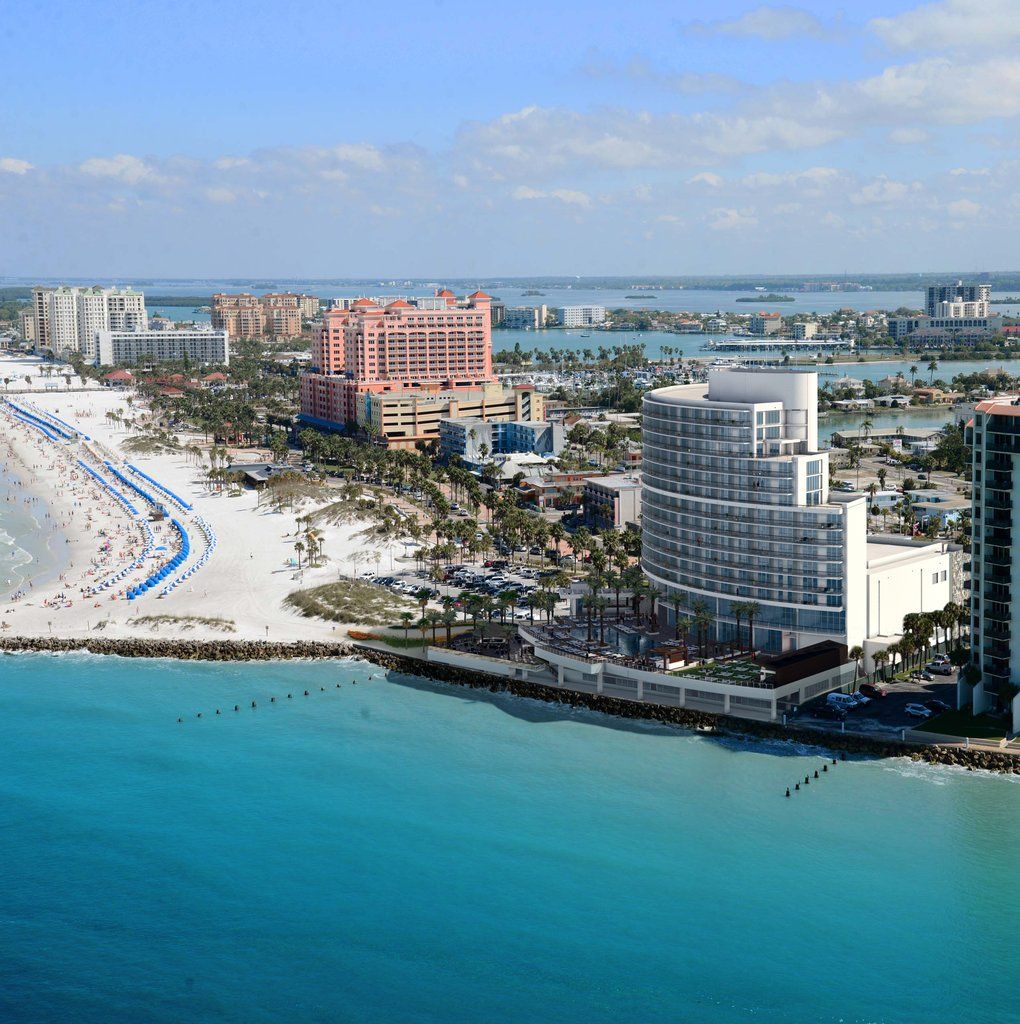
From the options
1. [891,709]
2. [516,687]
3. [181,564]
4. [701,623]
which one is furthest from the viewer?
[181,564]

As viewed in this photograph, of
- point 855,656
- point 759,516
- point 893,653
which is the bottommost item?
point 893,653

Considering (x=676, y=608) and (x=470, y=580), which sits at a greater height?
(x=676, y=608)

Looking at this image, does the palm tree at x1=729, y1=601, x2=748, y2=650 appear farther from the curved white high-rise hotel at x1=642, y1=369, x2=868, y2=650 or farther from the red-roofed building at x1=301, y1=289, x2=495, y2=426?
the red-roofed building at x1=301, y1=289, x2=495, y2=426

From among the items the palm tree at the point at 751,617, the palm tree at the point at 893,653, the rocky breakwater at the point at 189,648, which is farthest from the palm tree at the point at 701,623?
the rocky breakwater at the point at 189,648

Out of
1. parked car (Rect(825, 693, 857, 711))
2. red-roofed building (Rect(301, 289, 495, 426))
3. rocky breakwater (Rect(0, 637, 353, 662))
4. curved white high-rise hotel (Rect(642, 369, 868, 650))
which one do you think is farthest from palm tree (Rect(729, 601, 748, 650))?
red-roofed building (Rect(301, 289, 495, 426))

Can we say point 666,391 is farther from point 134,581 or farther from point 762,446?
point 134,581

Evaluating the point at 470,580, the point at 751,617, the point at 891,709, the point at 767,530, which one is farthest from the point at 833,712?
the point at 470,580

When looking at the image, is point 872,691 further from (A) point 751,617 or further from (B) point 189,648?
(B) point 189,648

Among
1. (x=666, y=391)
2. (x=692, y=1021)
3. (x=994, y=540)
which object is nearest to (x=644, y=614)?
(x=666, y=391)
